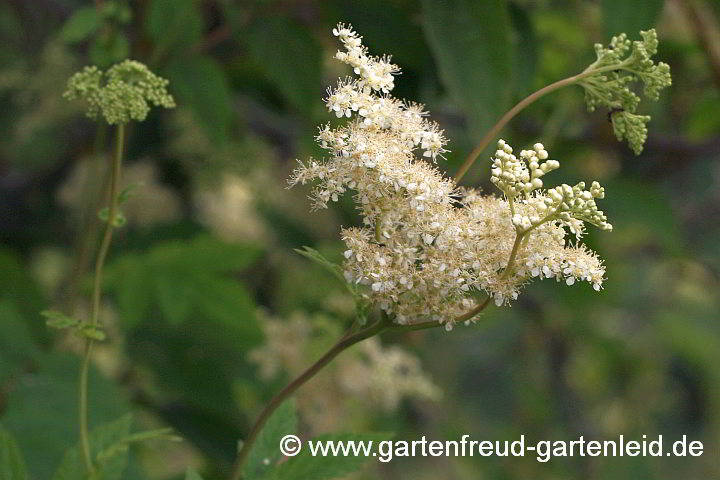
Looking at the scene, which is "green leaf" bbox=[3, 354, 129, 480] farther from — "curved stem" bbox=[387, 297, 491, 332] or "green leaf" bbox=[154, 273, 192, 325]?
"curved stem" bbox=[387, 297, 491, 332]

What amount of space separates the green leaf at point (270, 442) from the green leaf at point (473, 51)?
25.4 inches

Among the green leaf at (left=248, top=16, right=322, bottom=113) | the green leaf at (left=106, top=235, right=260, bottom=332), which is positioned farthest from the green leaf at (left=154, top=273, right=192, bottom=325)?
the green leaf at (left=248, top=16, right=322, bottom=113)

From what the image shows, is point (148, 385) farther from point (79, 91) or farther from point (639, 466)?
point (639, 466)

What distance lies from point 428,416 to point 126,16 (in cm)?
209

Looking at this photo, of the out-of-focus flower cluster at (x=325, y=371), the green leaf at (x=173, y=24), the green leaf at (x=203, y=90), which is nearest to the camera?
the green leaf at (x=173, y=24)

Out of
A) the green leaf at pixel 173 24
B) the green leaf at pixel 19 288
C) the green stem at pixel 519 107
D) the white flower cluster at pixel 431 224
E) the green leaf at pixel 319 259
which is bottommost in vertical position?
the green leaf at pixel 319 259

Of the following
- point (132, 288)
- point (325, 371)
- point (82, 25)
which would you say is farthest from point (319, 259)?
point (325, 371)

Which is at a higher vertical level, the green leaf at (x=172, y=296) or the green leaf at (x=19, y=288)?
the green leaf at (x=19, y=288)

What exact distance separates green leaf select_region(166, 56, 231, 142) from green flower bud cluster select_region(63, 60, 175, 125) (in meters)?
0.72

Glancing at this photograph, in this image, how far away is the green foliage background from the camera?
5.87ft

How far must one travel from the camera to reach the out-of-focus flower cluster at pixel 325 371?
84.4 inches

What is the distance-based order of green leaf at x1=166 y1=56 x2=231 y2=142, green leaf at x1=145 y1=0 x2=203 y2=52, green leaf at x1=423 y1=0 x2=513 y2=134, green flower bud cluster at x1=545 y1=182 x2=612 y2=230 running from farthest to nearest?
green leaf at x1=166 y1=56 x2=231 y2=142 → green leaf at x1=145 y1=0 x2=203 y2=52 → green leaf at x1=423 y1=0 x2=513 y2=134 → green flower bud cluster at x1=545 y1=182 x2=612 y2=230

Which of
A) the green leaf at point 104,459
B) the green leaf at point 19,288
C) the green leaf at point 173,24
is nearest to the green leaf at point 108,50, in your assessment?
the green leaf at point 173,24
